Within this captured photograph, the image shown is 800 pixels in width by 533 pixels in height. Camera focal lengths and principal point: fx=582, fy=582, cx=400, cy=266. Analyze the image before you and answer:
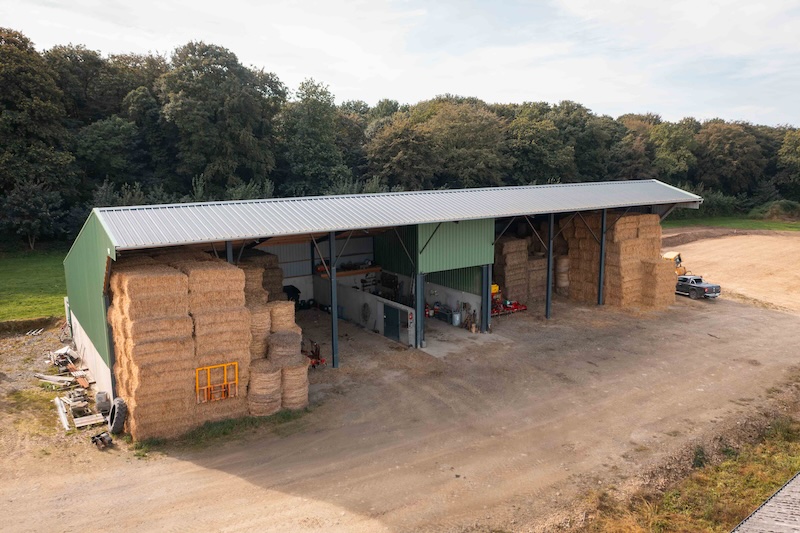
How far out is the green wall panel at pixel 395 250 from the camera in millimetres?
25094

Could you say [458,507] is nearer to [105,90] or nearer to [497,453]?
[497,453]

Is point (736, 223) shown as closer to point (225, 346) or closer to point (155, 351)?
point (225, 346)

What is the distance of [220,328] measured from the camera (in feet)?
55.6

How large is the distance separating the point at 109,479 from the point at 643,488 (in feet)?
42.9

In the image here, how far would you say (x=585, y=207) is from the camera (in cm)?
2831

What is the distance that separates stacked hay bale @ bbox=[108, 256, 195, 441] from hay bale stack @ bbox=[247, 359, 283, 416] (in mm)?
1747

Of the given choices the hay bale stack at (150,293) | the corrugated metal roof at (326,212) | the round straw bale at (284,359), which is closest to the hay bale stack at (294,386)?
the round straw bale at (284,359)

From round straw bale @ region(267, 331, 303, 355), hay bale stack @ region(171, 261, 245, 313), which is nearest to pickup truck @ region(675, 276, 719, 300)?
round straw bale @ region(267, 331, 303, 355)

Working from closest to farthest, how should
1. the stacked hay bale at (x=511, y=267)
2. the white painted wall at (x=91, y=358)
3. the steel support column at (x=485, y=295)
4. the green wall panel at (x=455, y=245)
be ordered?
the white painted wall at (x=91, y=358), the green wall panel at (x=455, y=245), the steel support column at (x=485, y=295), the stacked hay bale at (x=511, y=267)

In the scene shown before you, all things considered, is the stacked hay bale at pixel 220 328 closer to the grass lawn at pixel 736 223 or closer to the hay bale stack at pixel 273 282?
the hay bale stack at pixel 273 282

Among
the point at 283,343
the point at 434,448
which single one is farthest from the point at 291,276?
the point at 434,448

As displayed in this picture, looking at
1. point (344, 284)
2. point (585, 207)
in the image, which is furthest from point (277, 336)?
point (585, 207)

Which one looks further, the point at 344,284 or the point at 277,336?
the point at 344,284

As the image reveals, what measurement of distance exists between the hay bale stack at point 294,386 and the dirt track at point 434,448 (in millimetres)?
603
